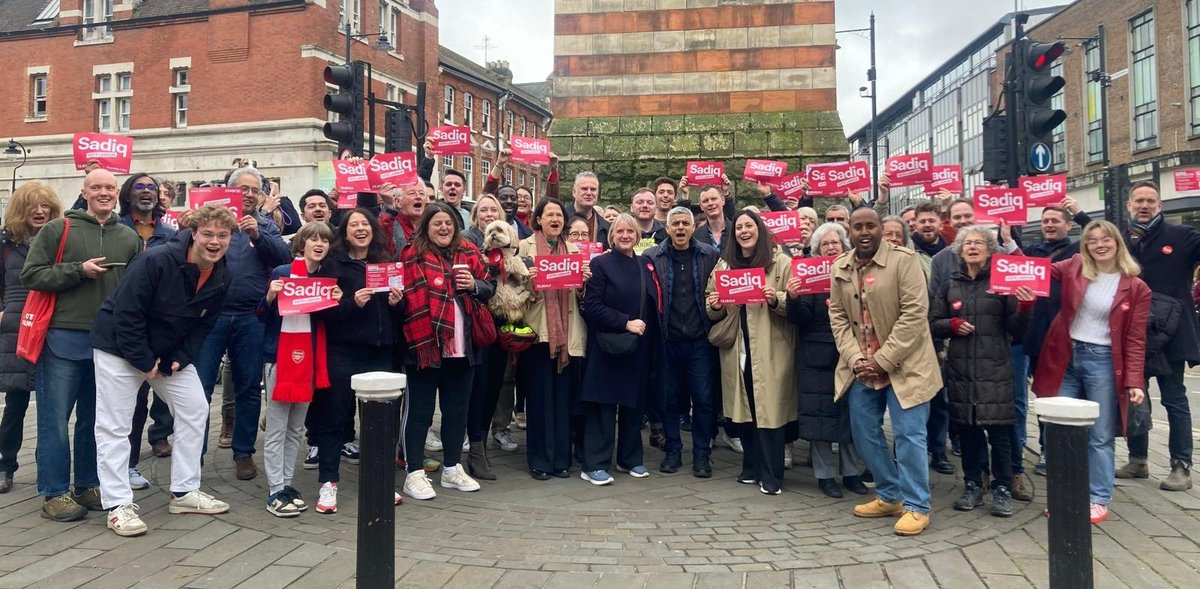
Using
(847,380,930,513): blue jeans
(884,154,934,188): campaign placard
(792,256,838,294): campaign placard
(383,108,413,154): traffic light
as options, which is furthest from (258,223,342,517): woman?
(884,154,934,188): campaign placard

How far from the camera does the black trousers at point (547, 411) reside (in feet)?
20.7

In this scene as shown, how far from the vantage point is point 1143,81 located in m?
31.7

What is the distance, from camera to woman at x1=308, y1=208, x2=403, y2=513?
17.6 ft

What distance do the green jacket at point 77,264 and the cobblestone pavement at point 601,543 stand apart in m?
1.32

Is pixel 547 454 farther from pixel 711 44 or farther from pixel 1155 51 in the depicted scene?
pixel 1155 51

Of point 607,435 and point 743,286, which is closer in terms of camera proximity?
point 743,286

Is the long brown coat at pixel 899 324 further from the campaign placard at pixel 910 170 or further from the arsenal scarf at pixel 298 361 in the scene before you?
the arsenal scarf at pixel 298 361

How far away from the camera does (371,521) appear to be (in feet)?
11.9

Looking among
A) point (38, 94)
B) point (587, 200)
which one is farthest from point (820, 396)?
point (38, 94)

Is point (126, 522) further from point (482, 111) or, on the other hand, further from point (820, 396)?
point (482, 111)

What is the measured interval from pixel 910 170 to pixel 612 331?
158 inches

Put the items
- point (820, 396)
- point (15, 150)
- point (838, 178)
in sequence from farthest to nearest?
1. point (15, 150)
2. point (838, 178)
3. point (820, 396)

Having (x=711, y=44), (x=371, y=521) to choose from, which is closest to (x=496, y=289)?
(x=371, y=521)

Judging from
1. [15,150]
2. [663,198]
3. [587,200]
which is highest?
[15,150]
